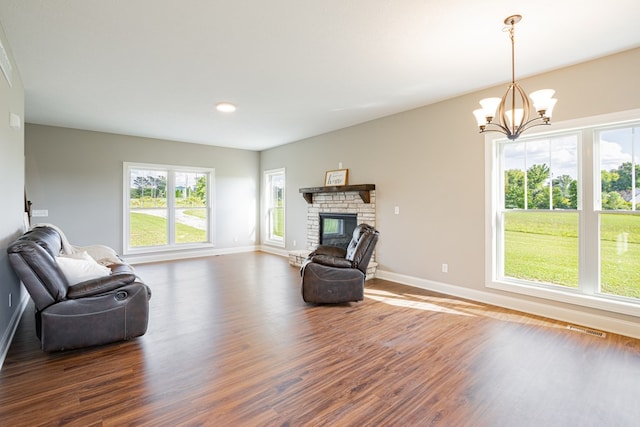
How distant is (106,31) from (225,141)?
15.5 feet

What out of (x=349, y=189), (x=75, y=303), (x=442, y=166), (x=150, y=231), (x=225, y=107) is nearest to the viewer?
(x=75, y=303)

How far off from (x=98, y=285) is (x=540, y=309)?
460 cm

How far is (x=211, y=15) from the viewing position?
254 centimetres

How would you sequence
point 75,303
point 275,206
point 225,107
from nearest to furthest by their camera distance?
point 75,303 < point 225,107 < point 275,206

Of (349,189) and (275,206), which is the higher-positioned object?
(349,189)

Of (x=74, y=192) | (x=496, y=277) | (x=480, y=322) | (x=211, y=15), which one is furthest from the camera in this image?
(x=74, y=192)

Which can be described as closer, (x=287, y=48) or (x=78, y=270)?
(x=78, y=270)

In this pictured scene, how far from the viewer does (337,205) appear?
6379 millimetres

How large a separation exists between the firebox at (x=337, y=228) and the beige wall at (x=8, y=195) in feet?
15.2

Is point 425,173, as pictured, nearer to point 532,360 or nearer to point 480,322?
point 480,322

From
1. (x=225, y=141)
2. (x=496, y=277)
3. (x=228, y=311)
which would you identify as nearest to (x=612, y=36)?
(x=496, y=277)

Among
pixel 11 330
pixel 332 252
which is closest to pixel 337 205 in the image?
pixel 332 252

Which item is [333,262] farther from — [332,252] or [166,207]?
[166,207]

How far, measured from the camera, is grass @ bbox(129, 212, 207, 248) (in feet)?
22.8
